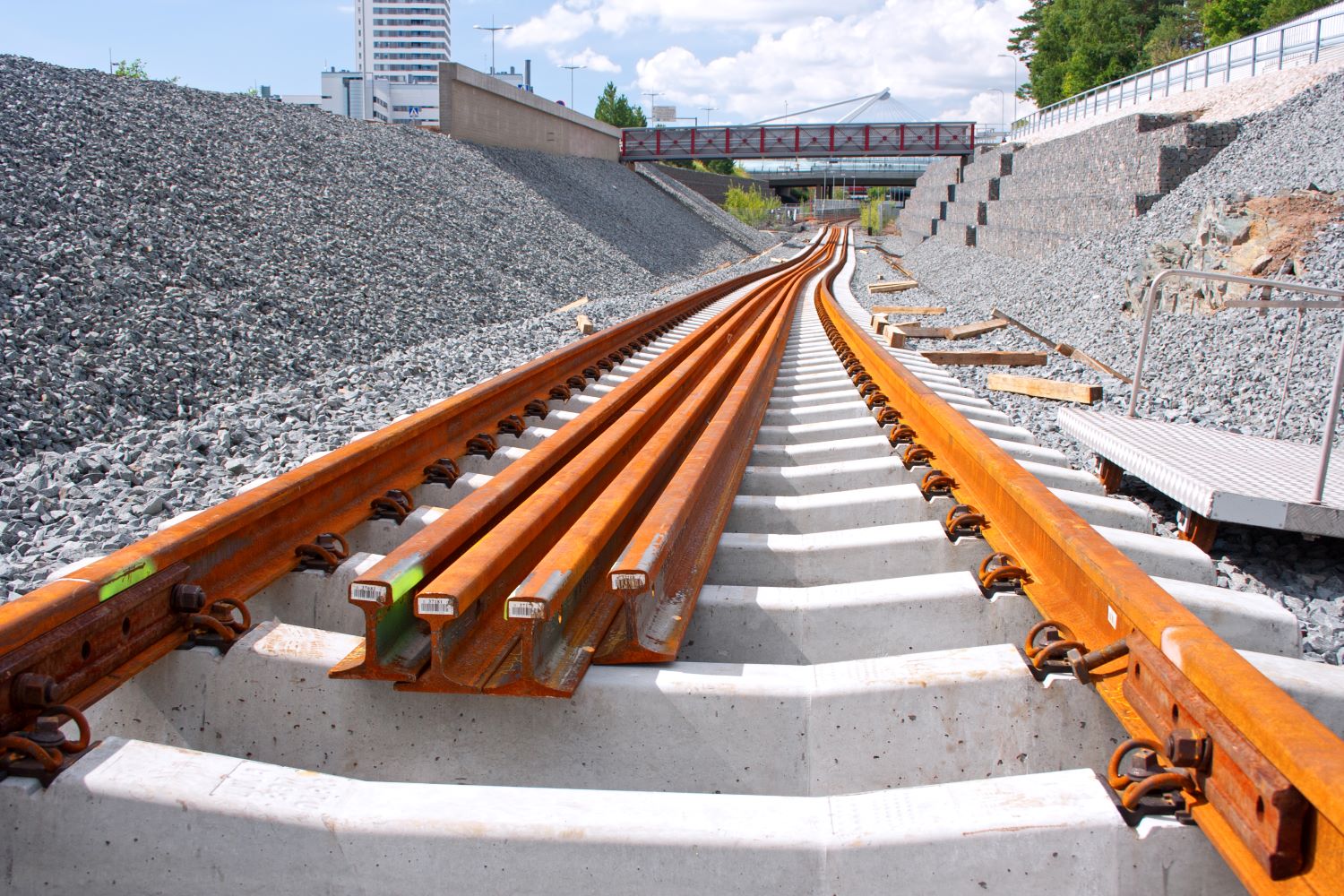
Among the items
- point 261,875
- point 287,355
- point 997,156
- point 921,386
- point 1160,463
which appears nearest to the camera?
point 261,875

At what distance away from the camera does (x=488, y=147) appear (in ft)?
96.7

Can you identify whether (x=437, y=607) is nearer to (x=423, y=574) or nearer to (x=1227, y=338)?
(x=423, y=574)

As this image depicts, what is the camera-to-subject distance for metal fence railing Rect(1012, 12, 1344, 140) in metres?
27.0

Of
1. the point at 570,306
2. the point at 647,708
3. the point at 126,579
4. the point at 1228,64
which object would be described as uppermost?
the point at 1228,64

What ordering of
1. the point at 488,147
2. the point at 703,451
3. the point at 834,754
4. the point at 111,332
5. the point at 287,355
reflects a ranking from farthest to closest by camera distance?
the point at 488,147, the point at 287,355, the point at 111,332, the point at 703,451, the point at 834,754

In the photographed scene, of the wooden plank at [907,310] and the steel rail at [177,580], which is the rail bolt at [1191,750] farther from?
the wooden plank at [907,310]

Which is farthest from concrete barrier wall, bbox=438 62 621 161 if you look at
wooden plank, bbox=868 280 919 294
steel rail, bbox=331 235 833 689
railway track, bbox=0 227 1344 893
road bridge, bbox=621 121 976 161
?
railway track, bbox=0 227 1344 893

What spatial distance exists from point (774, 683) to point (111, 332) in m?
6.58

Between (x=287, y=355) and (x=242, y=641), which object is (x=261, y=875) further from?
(x=287, y=355)

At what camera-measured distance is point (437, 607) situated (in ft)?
6.88

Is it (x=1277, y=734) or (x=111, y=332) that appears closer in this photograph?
(x=1277, y=734)

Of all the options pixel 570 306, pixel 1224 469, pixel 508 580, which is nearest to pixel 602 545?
pixel 508 580

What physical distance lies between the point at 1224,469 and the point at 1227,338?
5576mm

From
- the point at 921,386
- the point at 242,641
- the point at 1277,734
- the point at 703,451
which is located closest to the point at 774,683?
the point at 1277,734
